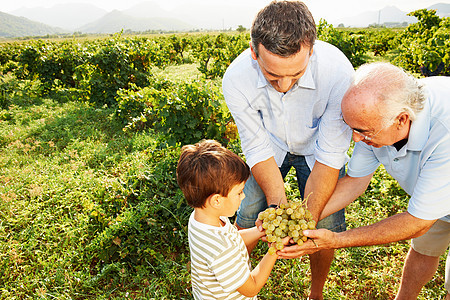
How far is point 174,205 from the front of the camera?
3561mm

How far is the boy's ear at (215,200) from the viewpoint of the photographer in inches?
67.2

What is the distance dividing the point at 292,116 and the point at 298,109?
8cm

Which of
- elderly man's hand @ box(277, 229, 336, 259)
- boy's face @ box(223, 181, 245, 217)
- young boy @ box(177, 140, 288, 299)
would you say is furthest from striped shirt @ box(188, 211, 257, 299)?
elderly man's hand @ box(277, 229, 336, 259)

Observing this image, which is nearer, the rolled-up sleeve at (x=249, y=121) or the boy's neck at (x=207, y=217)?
the boy's neck at (x=207, y=217)

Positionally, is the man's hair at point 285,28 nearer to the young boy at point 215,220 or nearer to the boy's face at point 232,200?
the young boy at point 215,220

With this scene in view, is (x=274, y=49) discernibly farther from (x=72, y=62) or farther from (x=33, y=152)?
(x=72, y=62)

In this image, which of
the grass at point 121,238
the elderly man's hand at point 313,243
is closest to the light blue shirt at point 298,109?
the elderly man's hand at point 313,243

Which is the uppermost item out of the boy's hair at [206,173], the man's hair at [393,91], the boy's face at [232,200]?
the man's hair at [393,91]

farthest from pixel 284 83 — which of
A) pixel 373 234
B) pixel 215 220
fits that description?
pixel 373 234

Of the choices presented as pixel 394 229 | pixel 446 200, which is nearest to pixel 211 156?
pixel 394 229

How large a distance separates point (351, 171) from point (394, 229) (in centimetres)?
63

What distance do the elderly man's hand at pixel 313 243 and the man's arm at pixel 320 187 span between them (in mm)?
277

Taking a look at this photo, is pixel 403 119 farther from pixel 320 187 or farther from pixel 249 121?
pixel 249 121

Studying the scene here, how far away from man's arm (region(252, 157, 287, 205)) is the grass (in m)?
1.08
